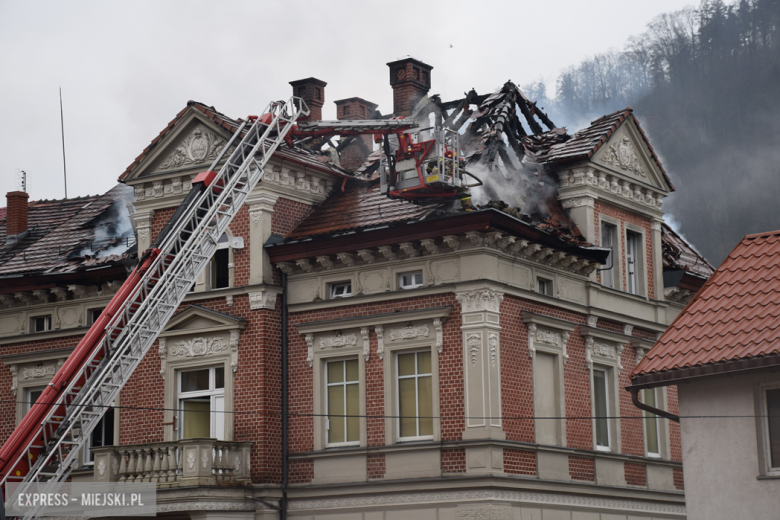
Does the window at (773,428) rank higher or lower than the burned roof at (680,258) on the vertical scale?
lower

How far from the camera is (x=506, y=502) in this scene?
22.1m

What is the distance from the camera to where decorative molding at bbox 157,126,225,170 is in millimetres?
26297

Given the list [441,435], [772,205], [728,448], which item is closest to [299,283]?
[441,435]

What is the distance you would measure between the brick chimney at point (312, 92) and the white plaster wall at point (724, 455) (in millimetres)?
16321

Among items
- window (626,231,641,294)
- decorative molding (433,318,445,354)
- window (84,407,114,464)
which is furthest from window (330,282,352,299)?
window (626,231,641,294)

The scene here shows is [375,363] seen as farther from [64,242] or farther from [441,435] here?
[64,242]

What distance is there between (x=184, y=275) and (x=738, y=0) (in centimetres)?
8670

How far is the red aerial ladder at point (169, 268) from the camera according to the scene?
816 inches

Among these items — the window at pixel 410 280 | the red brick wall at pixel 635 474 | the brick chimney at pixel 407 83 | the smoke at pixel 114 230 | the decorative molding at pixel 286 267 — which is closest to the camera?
the window at pixel 410 280

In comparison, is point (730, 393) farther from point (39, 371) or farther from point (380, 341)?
point (39, 371)

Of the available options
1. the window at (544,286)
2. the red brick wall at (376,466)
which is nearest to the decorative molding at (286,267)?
the red brick wall at (376,466)

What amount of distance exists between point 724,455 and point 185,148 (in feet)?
49.6

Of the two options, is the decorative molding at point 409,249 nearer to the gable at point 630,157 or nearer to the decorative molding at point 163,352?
the gable at point 630,157

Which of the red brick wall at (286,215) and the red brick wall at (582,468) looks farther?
the red brick wall at (286,215)
